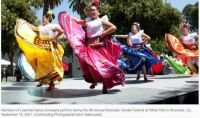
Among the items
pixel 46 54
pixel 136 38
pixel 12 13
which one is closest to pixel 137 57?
pixel 136 38

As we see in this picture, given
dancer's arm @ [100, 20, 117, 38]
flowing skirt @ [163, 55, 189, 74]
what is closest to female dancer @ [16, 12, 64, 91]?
dancer's arm @ [100, 20, 117, 38]

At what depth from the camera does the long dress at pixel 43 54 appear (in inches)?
285

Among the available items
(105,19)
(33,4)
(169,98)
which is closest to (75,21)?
(105,19)

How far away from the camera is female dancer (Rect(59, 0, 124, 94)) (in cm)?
664

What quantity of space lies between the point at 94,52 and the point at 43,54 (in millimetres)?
1108

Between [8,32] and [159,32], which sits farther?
[159,32]

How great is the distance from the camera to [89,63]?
6.58 meters

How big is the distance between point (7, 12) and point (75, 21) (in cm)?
1453

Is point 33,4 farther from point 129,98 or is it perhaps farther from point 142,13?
point 129,98

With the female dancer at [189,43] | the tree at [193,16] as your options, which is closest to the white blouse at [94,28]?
the female dancer at [189,43]

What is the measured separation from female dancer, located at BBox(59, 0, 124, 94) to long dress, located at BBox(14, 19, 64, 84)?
65 centimetres

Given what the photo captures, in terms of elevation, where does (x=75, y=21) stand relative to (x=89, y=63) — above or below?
above

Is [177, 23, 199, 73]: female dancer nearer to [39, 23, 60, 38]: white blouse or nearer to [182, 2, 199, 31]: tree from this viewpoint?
[39, 23, 60, 38]: white blouse

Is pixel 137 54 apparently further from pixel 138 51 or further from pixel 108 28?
pixel 108 28
